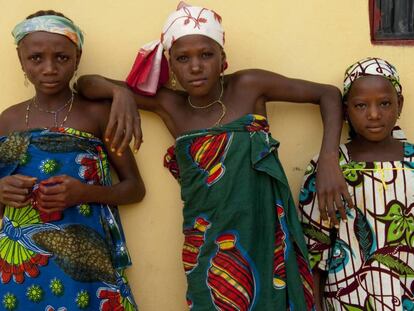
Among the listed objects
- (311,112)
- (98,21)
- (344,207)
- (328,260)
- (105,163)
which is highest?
(98,21)

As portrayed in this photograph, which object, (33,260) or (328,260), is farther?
(328,260)

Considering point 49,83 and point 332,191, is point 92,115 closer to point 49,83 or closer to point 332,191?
point 49,83

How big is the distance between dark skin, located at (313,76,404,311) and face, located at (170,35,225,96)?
0.58 meters

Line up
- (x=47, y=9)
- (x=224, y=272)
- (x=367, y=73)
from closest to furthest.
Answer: (x=224, y=272) → (x=367, y=73) → (x=47, y=9)

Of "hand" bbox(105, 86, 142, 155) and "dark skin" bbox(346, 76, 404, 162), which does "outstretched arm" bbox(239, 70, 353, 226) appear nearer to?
"dark skin" bbox(346, 76, 404, 162)

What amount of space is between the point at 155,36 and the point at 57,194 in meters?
0.85

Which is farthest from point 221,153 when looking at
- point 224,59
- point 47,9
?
point 47,9

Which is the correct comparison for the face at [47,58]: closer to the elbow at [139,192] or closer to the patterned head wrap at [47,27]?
the patterned head wrap at [47,27]

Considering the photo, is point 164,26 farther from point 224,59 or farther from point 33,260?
point 33,260

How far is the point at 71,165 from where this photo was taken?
7.81 ft

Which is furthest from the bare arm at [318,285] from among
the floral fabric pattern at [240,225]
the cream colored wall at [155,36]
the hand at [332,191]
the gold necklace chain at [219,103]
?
the gold necklace chain at [219,103]

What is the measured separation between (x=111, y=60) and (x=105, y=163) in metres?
0.49

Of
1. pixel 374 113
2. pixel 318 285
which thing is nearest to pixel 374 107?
pixel 374 113

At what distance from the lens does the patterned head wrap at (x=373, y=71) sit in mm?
2467
